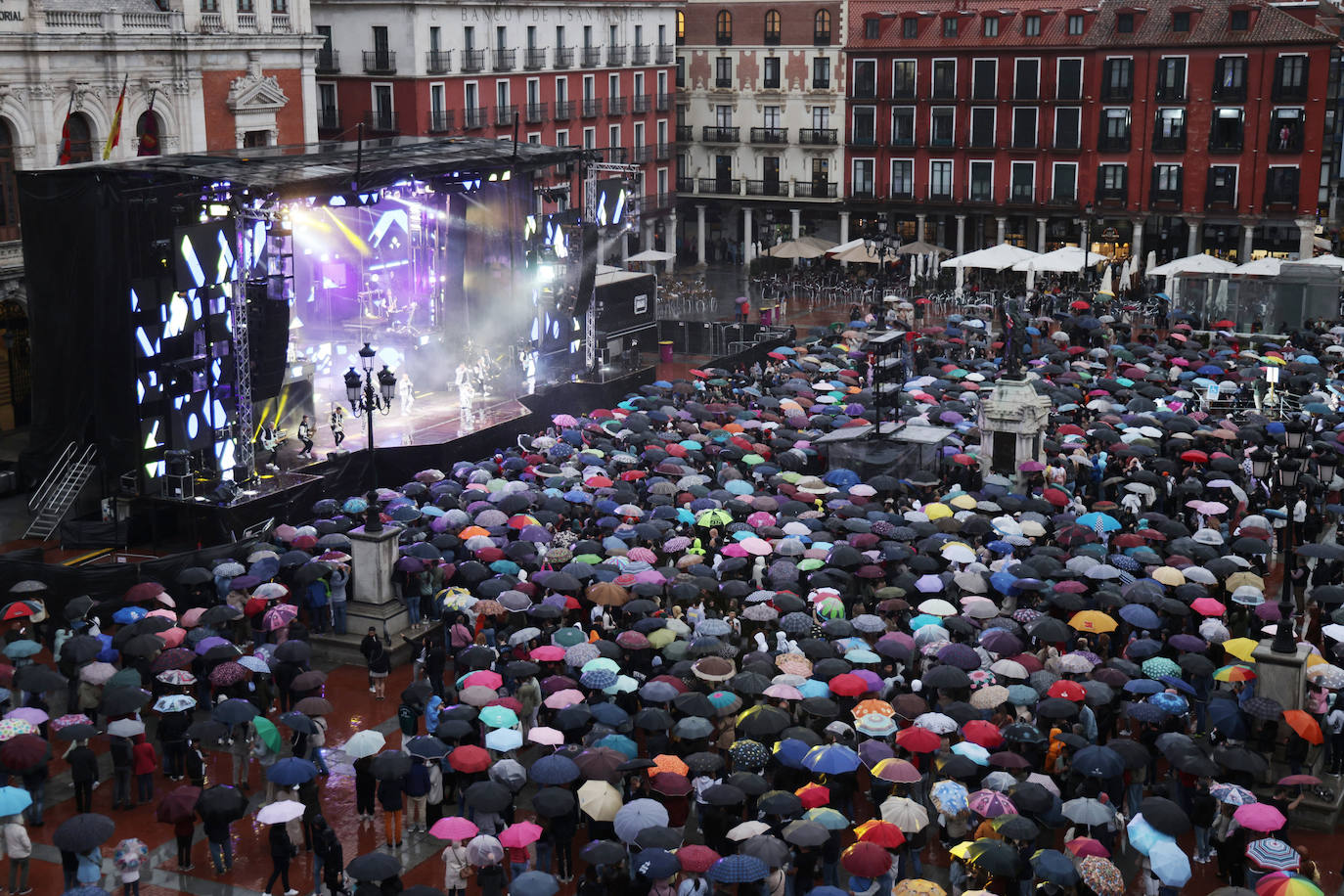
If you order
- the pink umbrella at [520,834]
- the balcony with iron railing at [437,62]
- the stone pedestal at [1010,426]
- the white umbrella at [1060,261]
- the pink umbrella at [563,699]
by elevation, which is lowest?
the pink umbrella at [520,834]

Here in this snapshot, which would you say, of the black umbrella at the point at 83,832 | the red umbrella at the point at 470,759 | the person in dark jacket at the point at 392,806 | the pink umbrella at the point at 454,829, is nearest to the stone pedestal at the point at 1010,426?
the red umbrella at the point at 470,759

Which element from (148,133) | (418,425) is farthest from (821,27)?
(418,425)

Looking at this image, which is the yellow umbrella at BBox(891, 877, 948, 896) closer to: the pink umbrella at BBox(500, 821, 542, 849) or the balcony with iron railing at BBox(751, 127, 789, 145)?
the pink umbrella at BBox(500, 821, 542, 849)

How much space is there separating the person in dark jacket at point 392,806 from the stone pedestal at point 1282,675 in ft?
35.7

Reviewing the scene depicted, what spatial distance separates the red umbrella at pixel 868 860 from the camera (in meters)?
16.1

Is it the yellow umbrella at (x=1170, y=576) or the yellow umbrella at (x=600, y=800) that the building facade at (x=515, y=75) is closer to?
the yellow umbrella at (x=1170, y=576)

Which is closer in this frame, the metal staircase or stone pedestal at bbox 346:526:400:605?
stone pedestal at bbox 346:526:400:605

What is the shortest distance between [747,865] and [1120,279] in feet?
148

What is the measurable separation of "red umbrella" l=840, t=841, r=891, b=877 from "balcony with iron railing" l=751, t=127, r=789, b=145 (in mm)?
55005

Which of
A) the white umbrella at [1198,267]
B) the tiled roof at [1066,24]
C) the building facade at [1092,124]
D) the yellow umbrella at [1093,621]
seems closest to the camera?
the yellow umbrella at [1093,621]

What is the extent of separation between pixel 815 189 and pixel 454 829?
53.8m

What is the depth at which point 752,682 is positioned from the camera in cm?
2006

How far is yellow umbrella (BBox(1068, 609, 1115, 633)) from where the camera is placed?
22.1 meters

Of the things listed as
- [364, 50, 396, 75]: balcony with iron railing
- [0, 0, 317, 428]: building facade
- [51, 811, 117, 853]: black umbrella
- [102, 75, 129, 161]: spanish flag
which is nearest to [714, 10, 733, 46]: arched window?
[364, 50, 396, 75]: balcony with iron railing
